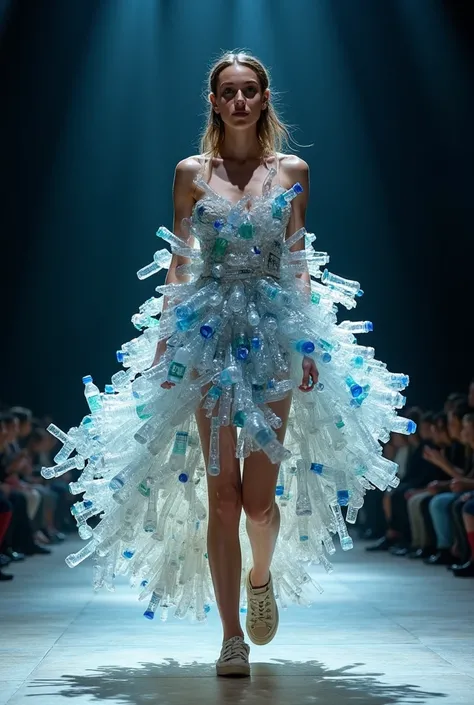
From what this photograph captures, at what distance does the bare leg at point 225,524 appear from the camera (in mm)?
2744

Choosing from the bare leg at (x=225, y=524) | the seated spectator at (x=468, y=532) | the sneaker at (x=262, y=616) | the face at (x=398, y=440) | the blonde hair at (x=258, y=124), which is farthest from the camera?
the face at (x=398, y=440)

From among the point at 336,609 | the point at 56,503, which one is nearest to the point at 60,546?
the point at 56,503

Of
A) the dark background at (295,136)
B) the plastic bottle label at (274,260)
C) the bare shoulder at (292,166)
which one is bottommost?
the plastic bottle label at (274,260)

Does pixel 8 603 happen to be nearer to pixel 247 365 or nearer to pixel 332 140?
pixel 247 365

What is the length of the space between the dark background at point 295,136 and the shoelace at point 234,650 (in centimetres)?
543

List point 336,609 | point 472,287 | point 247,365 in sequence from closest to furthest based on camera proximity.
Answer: point 247,365 < point 336,609 < point 472,287

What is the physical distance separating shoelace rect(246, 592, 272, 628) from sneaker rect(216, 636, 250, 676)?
0.18 m

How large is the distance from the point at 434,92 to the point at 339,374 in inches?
216

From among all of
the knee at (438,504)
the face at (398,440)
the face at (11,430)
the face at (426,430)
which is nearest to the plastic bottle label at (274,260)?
the knee at (438,504)

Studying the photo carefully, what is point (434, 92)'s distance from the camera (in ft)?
26.1

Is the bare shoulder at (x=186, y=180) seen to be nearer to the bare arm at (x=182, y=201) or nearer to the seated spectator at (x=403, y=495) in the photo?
the bare arm at (x=182, y=201)

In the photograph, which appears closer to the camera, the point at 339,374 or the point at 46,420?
the point at 339,374

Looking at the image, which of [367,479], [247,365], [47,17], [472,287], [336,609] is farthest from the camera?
[472,287]

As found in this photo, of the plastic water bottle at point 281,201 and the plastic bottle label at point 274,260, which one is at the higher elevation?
the plastic water bottle at point 281,201
